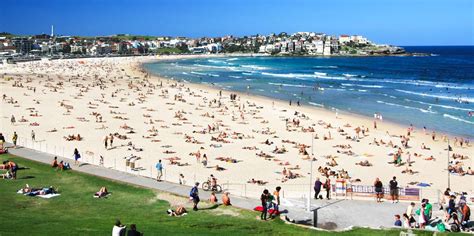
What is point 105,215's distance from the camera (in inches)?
583

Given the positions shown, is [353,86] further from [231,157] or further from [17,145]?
[17,145]

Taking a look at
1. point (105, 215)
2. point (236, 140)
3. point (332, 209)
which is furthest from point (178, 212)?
point (236, 140)

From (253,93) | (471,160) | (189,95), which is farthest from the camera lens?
(253,93)

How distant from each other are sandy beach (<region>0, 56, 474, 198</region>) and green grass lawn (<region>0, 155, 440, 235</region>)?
4.42 metres

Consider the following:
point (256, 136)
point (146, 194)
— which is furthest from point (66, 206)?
point (256, 136)

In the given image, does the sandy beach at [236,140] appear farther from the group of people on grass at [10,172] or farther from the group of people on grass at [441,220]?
the group of people on grass at [10,172]

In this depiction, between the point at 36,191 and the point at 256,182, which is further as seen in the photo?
the point at 256,182

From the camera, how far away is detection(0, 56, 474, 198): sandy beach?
24.0 meters

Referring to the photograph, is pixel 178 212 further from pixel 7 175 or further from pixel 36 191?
pixel 7 175

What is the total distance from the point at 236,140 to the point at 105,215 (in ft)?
58.0

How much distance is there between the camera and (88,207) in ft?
51.5

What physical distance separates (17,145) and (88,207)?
1208cm

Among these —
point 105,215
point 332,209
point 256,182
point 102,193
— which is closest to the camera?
point 105,215

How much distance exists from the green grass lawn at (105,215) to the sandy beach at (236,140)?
14.5ft
